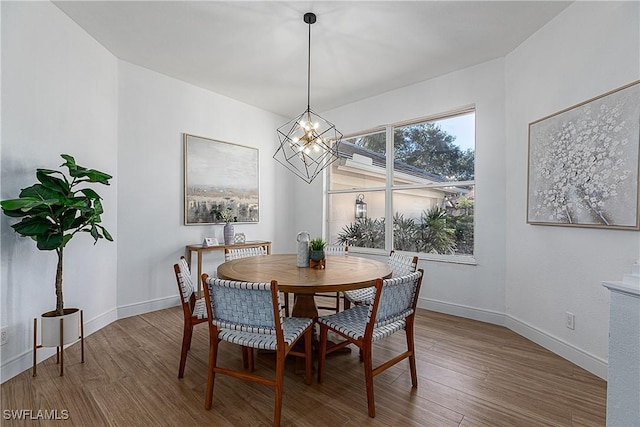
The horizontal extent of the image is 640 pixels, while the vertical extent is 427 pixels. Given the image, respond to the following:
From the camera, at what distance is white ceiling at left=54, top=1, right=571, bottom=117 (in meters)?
2.51

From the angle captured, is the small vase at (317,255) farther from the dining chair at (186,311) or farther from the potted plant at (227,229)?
the potted plant at (227,229)

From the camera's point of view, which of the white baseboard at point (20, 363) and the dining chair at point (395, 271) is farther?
the dining chair at point (395, 271)

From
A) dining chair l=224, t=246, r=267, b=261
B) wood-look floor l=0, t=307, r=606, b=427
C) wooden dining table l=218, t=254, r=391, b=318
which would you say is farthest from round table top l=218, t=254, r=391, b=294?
wood-look floor l=0, t=307, r=606, b=427

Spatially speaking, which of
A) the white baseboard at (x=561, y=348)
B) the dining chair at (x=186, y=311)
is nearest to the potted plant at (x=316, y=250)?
the dining chair at (x=186, y=311)

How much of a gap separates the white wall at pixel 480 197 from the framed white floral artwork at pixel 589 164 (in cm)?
46

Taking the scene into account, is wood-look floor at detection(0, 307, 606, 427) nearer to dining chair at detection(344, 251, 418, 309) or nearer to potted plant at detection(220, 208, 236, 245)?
dining chair at detection(344, 251, 418, 309)

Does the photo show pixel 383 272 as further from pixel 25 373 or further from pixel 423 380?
pixel 25 373

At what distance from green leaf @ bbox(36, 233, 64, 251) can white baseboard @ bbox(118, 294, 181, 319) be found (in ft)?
5.10

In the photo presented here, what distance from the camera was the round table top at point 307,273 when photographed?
189 cm

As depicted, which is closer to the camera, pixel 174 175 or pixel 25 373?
pixel 25 373

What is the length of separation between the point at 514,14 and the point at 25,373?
4818 millimetres

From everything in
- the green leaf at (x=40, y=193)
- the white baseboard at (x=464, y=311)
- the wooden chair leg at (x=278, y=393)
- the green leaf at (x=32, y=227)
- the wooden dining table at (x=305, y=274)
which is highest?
the green leaf at (x=40, y=193)

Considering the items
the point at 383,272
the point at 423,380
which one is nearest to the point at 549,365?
the point at 423,380

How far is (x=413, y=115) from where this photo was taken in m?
3.96
